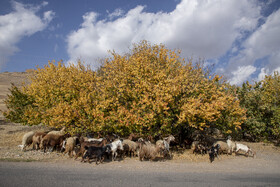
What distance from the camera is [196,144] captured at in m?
13.1

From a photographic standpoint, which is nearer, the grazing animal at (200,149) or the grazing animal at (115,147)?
the grazing animal at (115,147)

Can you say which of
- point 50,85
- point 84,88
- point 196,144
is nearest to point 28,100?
point 50,85

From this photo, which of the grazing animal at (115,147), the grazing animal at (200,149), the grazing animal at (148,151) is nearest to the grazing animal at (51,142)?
the grazing animal at (115,147)

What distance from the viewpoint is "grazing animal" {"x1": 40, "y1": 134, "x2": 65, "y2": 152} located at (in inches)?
477

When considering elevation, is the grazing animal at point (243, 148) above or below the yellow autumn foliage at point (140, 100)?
below

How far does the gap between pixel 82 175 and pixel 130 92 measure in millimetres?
6423

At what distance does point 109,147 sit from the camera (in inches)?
414

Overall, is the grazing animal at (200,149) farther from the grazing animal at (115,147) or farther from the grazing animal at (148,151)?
the grazing animal at (115,147)

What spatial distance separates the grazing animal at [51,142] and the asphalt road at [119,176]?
2926 mm

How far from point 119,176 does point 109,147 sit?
313cm

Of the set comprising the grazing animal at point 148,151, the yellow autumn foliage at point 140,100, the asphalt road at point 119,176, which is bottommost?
the asphalt road at point 119,176

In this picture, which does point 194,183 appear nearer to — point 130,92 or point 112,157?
point 112,157

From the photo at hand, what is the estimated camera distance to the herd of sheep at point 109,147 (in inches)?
411

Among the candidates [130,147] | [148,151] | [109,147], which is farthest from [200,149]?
[109,147]
